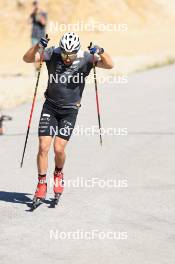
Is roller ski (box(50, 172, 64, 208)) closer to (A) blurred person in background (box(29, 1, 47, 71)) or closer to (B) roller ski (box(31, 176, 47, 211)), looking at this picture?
(B) roller ski (box(31, 176, 47, 211))

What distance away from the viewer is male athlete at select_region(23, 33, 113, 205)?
1077cm

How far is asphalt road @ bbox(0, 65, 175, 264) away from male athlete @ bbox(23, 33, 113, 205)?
2.15ft

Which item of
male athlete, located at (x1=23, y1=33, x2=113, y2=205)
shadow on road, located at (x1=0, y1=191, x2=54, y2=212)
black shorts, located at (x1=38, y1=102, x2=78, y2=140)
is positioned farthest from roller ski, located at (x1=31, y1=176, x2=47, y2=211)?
black shorts, located at (x1=38, y1=102, x2=78, y2=140)

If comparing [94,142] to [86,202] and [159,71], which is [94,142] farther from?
[159,71]

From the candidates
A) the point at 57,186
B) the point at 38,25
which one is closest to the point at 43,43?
the point at 57,186

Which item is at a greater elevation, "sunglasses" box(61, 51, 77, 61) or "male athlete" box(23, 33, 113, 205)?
"sunglasses" box(61, 51, 77, 61)

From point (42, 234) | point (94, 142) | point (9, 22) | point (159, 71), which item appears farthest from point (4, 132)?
point (9, 22)

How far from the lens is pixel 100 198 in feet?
37.2

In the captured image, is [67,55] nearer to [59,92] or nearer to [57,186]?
[59,92]
